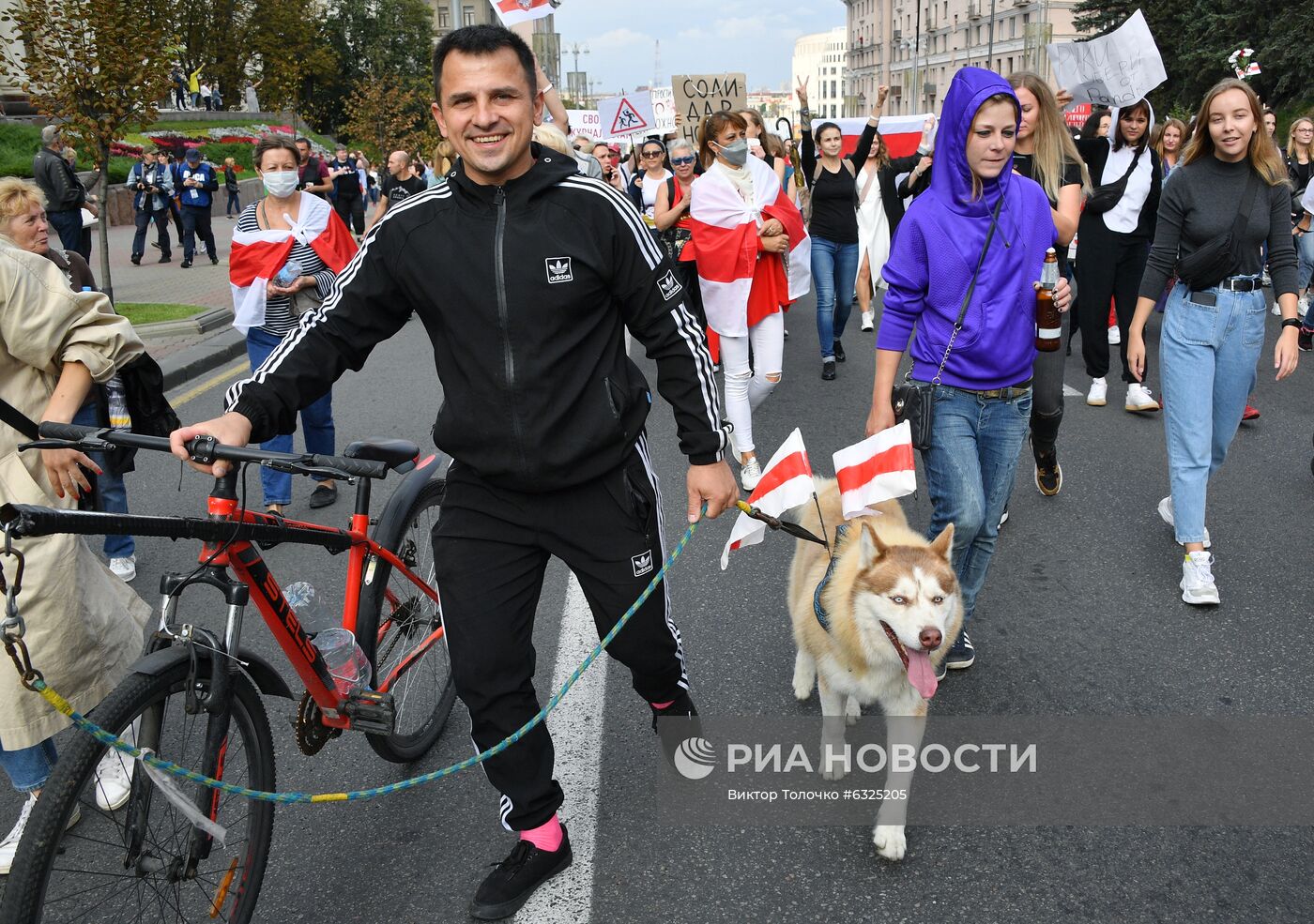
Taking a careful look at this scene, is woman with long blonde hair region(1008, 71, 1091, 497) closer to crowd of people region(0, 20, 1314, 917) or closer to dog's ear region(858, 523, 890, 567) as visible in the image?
crowd of people region(0, 20, 1314, 917)

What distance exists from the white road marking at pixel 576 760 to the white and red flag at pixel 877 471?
1240 mm

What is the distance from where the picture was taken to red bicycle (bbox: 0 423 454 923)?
2.27m

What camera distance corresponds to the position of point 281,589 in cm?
294

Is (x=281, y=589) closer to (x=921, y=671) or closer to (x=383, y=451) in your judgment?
(x=383, y=451)

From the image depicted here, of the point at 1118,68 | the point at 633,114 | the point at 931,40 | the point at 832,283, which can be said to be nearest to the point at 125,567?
the point at 832,283

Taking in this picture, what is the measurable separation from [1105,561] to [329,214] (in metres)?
4.98

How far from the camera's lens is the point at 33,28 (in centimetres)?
1175

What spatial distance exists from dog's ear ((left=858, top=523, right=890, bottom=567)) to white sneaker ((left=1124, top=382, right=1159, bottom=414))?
547cm

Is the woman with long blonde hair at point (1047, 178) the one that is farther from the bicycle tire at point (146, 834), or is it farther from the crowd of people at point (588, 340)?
the bicycle tire at point (146, 834)

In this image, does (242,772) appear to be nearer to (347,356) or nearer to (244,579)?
(244,579)

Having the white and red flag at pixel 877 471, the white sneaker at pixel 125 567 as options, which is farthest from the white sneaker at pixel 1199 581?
the white sneaker at pixel 125 567

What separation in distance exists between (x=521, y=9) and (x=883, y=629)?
965cm

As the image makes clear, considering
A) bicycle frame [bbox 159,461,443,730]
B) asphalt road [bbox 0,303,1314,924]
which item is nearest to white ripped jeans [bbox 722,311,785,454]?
asphalt road [bbox 0,303,1314,924]

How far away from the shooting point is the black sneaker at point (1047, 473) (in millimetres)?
5664
